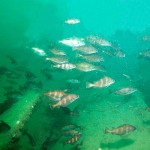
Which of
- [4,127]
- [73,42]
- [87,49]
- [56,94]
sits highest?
[73,42]

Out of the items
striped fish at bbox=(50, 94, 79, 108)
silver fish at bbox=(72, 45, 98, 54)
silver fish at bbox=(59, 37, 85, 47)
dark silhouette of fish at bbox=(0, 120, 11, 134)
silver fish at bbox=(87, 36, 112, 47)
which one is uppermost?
silver fish at bbox=(87, 36, 112, 47)

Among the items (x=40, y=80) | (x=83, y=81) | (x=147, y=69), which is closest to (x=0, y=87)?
(x=40, y=80)

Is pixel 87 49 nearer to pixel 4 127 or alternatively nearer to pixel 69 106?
pixel 69 106

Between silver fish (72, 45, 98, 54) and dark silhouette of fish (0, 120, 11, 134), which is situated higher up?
silver fish (72, 45, 98, 54)

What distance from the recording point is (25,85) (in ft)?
37.6

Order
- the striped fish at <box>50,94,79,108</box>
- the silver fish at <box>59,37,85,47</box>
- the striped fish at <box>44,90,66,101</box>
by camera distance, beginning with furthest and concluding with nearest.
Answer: the silver fish at <box>59,37,85,47</box> → the striped fish at <box>44,90,66,101</box> → the striped fish at <box>50,94,79,108</box>

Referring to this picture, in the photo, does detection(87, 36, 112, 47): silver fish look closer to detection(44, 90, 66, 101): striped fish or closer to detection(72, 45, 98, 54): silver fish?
detection(72, 45, 98, 54): silver fish

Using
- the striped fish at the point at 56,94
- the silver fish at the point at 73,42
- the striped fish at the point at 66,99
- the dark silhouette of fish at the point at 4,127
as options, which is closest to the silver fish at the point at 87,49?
the silver fish at the point at 73,42

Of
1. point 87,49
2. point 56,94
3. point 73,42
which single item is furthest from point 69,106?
point 73,42

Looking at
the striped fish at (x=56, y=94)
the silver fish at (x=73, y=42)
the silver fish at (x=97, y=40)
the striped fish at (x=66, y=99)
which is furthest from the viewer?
the silver fish at (x=97, y=40)

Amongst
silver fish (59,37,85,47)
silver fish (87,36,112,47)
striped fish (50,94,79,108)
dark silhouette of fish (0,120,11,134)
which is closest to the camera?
dark silhouette of fish (0,120,11,134)

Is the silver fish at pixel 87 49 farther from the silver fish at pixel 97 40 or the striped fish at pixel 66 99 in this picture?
A: the striped fish at pixel 66 99

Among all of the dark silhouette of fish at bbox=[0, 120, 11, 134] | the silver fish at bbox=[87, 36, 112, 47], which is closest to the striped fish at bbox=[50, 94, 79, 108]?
the dark silhouette of fish at bbox=[0, 120, 11, 134]

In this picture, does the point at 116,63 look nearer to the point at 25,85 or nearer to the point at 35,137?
the point at 25,85
